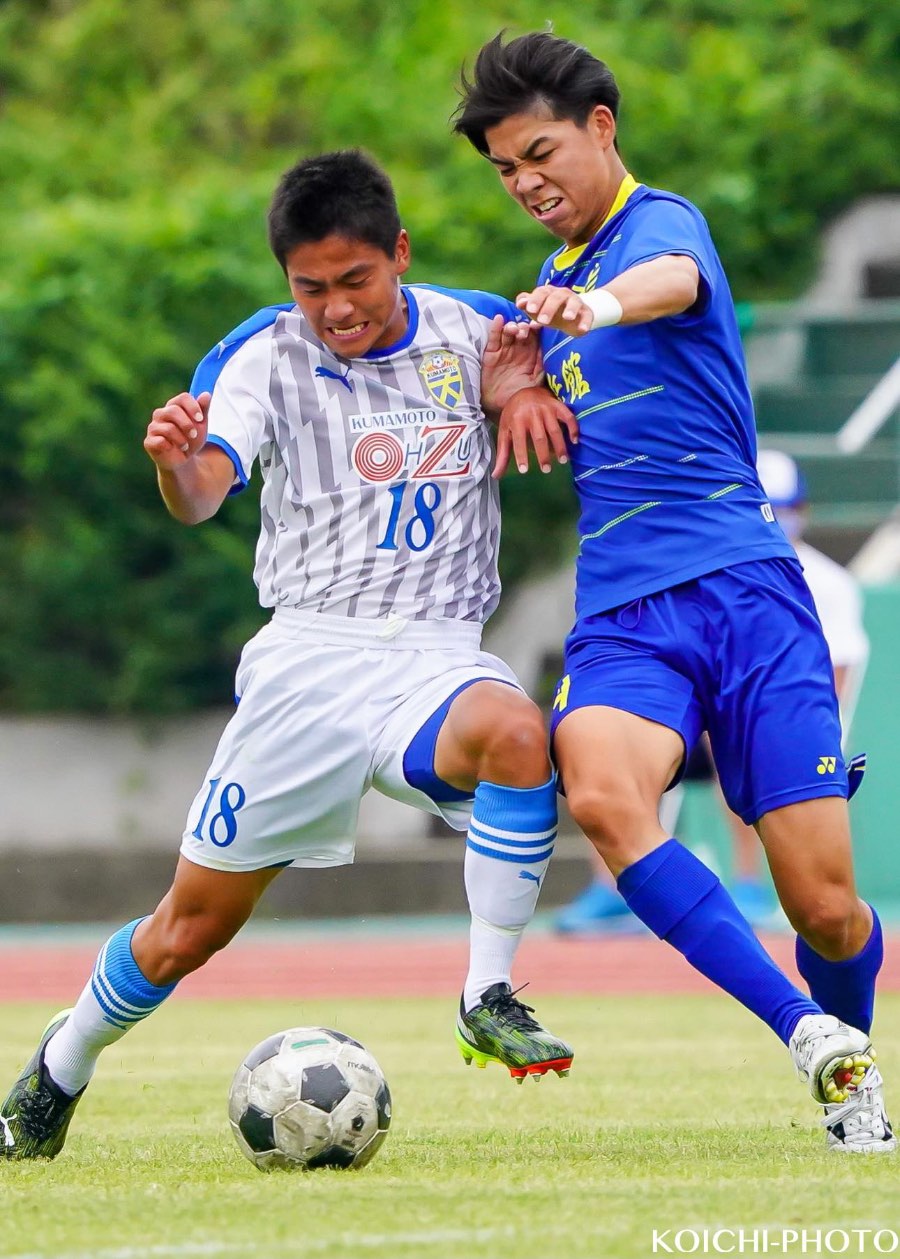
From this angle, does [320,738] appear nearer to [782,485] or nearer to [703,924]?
[703,924]

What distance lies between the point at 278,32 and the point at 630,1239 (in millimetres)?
17540

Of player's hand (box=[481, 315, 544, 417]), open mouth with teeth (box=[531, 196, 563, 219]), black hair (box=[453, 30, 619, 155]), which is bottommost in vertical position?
player's hand (box=[481, 315, 544, 417])

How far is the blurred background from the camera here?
12695 millimetres

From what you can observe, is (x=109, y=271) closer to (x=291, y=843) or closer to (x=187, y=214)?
(x=187, y=214)

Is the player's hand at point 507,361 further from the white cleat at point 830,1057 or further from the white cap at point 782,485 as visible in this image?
the white cap at point 782,485

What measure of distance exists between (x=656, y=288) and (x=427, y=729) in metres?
1.08

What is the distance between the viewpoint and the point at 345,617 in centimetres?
471

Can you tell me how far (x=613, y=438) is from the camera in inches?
184

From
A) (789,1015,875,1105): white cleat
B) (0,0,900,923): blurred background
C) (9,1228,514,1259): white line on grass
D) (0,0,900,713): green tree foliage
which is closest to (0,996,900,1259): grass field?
(9,1228,514,1259): white line on grass

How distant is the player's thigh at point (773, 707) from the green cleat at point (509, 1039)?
669mm

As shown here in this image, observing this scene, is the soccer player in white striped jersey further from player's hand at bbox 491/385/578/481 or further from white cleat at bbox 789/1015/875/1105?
white cleat at bbox 789/1015/875/1105

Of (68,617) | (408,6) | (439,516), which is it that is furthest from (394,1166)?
(408,6)

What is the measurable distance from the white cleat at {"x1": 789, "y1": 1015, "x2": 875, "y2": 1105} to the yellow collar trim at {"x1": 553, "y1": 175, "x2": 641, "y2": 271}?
1.88 meters

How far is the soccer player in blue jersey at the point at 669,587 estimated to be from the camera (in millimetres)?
4340
